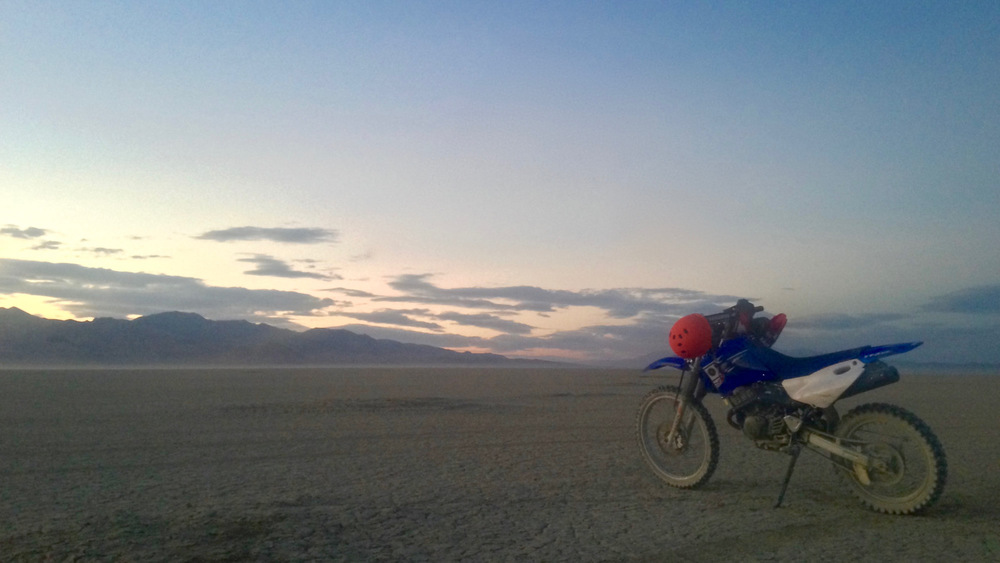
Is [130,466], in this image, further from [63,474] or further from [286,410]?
[286,410]

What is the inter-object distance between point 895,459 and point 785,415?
90cm

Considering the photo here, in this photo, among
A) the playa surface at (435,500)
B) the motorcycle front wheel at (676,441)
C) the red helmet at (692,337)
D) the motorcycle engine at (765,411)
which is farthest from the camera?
the motorcycle front wheel at (676,441)

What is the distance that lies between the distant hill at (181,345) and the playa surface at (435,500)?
8089 centimetres

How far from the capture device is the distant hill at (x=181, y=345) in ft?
308

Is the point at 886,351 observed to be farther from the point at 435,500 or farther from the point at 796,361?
the point at 435,500

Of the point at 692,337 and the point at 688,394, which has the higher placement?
the point at 692,337

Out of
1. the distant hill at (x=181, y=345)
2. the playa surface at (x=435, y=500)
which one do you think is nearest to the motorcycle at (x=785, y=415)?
the playa surface at (x=435, y=500)

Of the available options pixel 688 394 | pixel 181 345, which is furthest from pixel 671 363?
pixel 181 345

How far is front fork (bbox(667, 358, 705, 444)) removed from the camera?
6766mm

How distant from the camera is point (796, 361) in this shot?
619 cm

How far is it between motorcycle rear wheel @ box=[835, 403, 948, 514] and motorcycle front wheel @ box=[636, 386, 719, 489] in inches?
47.5

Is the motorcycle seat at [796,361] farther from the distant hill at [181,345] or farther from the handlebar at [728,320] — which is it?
the distant hill at [181,345]

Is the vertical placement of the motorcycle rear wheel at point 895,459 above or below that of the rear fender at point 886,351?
below

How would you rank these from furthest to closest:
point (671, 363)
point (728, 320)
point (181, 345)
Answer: point (181, 345), point (671, 363), point (728, 320)
